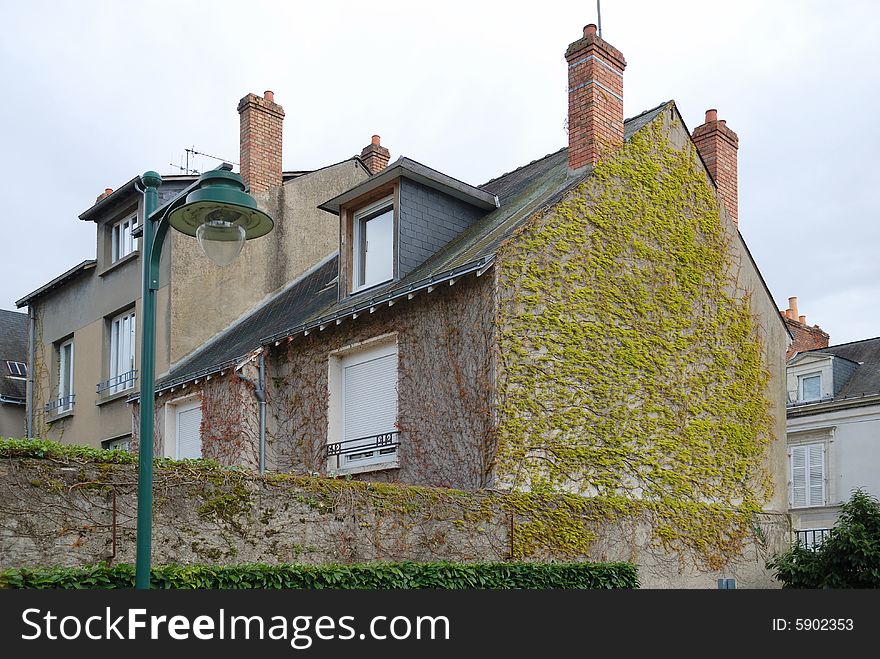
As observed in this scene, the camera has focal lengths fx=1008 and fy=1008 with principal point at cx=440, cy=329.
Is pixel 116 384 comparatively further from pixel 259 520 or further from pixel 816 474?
pixel 816 474

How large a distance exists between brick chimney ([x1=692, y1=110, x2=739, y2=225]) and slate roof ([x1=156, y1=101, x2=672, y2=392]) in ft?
5.24

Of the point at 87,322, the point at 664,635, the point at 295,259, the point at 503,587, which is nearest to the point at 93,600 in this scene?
the point at 664,635

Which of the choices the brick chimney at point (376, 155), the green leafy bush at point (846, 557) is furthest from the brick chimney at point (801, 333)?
the green leafy bush at point (846, 557)

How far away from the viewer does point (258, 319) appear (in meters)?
17.4

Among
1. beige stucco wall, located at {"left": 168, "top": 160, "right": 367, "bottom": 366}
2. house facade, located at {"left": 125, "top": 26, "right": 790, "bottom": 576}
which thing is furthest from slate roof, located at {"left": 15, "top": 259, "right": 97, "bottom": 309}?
house facade, located at {"left": 125, "top": 26, "right": 790, "bottom": 576}

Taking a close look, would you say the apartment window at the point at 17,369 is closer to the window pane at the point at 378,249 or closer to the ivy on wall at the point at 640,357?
the window pane at the point at 378,249

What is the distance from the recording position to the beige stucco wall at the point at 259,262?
17234 millimetres

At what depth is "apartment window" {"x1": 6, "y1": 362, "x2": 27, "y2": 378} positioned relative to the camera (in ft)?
77.3

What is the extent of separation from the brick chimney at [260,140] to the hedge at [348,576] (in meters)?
10.5

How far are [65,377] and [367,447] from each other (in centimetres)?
962

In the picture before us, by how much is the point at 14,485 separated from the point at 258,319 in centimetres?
925

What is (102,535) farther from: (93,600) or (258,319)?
(258,319)

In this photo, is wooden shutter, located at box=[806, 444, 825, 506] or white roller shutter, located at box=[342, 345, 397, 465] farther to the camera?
wooden shutter, located at box=[806, 444, 825, 506]

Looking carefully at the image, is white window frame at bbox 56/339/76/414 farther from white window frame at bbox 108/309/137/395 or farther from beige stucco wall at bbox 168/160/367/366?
beige stucco wall at bbox 168/160/367/366
